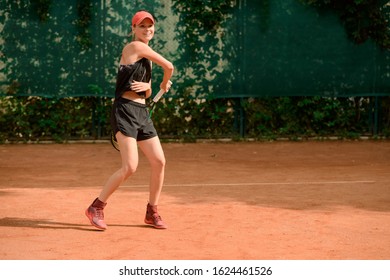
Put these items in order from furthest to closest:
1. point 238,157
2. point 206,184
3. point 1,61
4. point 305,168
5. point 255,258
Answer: point 1,61 → point 238,157 → point 305,168 → point 206,184 → point 255,258

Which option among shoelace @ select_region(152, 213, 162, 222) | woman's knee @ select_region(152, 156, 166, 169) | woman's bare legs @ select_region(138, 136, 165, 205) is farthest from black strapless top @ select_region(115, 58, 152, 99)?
shoelace @ select_region(152, 213, 162, 222)

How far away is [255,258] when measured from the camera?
634 cm

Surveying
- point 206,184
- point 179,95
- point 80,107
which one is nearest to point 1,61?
point 80,107

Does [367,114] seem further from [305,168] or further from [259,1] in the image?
[305,168]

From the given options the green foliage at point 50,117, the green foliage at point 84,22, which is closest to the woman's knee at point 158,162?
the green foliage at point 50,117

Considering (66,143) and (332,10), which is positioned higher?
(332,10)

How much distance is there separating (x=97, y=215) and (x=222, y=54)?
663 centimetres

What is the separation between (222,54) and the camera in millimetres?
13594

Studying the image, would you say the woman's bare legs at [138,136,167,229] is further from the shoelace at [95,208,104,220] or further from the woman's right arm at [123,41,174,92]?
the woman's right arm at [123,41,174,92]

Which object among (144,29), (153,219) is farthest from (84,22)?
(153,219)

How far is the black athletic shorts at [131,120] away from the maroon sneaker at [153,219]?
0.61 metres

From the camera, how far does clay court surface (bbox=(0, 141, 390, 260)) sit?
21.9 feet

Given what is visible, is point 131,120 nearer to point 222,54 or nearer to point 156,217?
point 156,217

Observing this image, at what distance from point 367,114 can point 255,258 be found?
7986 mm
